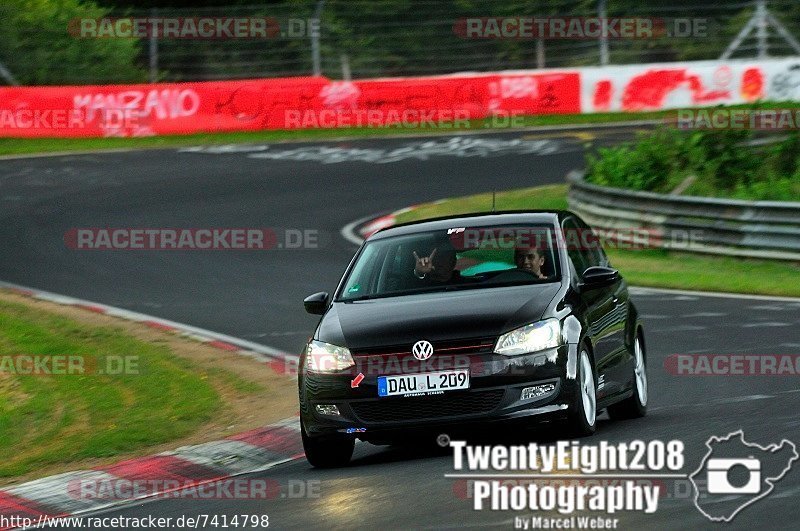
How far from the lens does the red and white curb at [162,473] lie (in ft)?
29.4

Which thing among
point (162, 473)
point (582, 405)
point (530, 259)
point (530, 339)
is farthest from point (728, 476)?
point (162, 473)

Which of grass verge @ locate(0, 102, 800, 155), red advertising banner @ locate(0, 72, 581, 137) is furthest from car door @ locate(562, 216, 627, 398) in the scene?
red advertising banner @ locate(0, 72, 581, 137)

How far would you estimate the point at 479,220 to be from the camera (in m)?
10.7

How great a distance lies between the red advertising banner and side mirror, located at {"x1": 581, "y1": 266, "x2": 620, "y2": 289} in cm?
2587

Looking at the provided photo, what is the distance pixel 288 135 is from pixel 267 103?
0.88m

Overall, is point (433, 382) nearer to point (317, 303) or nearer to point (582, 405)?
point (582, 405)

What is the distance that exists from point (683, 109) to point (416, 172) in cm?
781

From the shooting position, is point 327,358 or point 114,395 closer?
point 327,358

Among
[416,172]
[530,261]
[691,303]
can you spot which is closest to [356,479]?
[530,261]

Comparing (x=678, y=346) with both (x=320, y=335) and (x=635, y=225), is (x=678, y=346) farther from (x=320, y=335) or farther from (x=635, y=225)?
(x=635, y=225)

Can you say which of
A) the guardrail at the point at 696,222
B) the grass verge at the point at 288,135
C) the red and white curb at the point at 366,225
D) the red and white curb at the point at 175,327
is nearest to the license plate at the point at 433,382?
the red and white curb at the point at 175,327

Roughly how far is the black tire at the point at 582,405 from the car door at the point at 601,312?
8.1 inches

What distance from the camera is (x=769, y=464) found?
8.10 metres

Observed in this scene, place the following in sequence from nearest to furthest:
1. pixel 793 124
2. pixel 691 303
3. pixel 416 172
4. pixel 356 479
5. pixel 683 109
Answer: pixel 356 479
pixel 691 303
pixel 793 124
pixel 416 172
pixel 683 109
